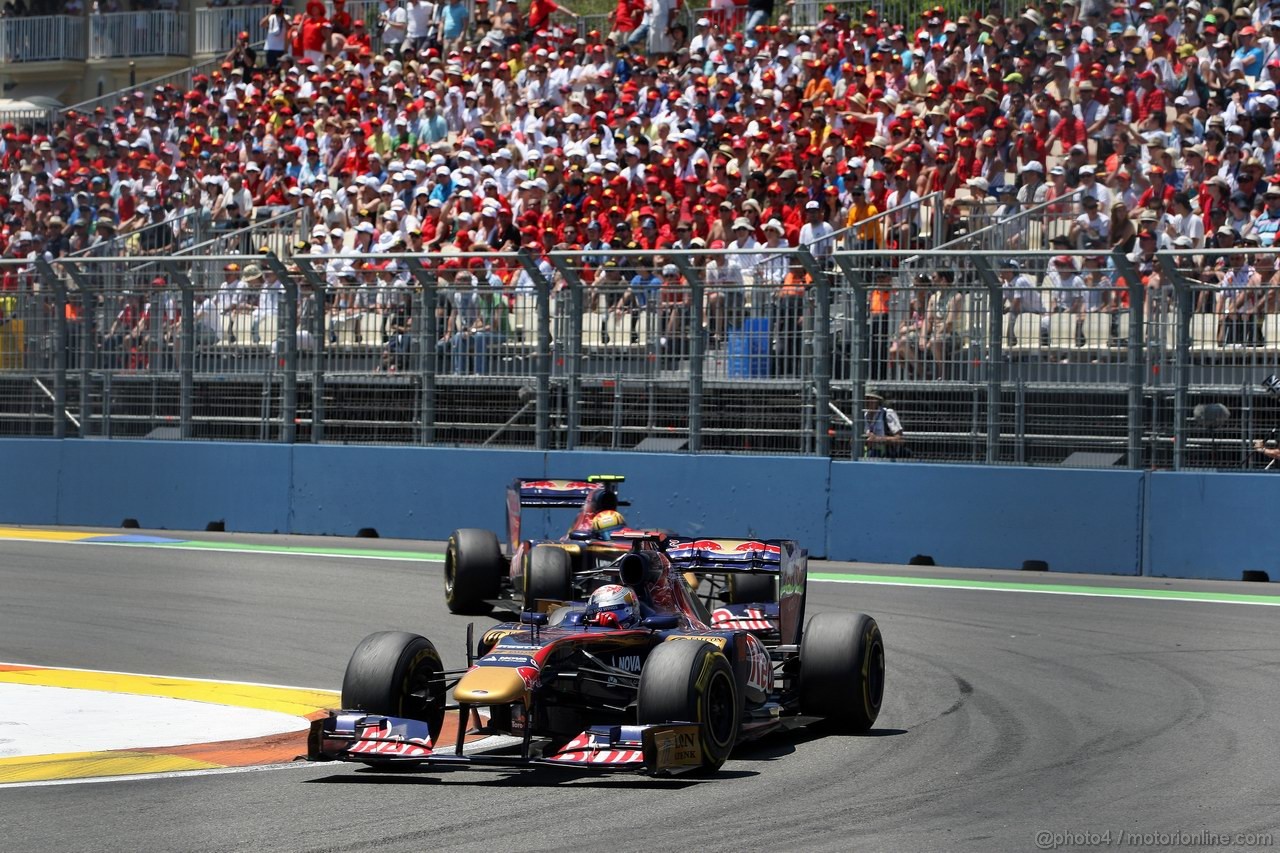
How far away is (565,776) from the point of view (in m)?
7.82

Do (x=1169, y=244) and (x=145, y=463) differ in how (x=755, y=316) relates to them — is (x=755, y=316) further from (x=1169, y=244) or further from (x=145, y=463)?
(x=145, y=463)

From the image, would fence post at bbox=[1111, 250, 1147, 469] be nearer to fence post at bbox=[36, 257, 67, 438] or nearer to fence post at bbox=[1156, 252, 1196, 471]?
fence post at bbox=[1156, 252, 1196, 471]

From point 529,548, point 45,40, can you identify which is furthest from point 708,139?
point 45,40

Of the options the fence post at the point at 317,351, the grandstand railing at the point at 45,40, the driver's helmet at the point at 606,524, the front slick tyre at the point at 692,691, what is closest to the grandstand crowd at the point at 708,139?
the fence post at the point at 317,351

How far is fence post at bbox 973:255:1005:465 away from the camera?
15281 millimetres

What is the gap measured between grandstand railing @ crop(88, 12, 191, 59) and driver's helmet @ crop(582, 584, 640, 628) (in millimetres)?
39996

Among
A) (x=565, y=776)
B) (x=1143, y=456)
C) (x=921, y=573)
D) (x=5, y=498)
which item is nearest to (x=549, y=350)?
(x=921, y=573)

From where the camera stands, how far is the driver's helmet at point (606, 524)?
40.9 ft

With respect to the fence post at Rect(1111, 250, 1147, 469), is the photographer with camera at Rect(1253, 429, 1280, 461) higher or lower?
lower

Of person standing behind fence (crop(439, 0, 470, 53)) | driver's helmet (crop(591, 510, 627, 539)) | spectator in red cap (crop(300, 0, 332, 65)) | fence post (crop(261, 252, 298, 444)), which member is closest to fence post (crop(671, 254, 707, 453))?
fence post (crop(261, 252, 298, 444))

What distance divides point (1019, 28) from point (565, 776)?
1538 cm

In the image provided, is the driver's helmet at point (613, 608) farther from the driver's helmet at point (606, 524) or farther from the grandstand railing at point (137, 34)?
the grandstand railing at point (137, 34)

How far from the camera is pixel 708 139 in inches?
888

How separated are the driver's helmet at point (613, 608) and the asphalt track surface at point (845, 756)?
0.78 meters
